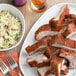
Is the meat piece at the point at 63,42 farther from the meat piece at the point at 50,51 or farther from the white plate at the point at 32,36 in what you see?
the white plate at the point at 32,36

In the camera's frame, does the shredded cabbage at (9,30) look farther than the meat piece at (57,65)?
Yes

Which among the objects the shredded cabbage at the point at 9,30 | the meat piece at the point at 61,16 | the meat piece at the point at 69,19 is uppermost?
the shredded cabbage at the point at 9,30

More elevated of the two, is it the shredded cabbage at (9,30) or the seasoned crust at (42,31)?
the shredded cabbage at (9,30)

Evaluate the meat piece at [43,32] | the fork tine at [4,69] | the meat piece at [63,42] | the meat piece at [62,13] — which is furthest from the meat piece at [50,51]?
the fork tine at [4,69]

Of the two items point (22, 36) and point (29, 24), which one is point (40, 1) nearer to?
point (29, 24)

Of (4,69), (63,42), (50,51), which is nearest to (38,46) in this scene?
(50,51)

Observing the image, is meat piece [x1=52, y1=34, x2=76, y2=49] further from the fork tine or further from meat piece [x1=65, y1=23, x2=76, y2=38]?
the fork tine
